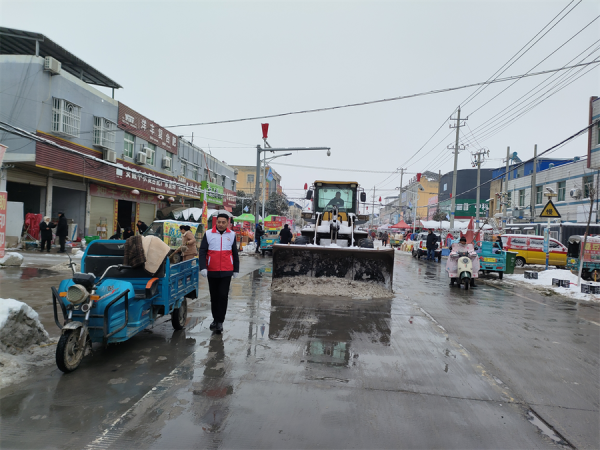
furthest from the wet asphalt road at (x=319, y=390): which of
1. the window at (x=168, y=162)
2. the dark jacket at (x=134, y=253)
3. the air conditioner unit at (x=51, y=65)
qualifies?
the window at (x=168, y=162)

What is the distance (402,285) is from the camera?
42.9 feet

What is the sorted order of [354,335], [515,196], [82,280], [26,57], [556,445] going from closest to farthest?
1. [556,445]
2. [82,280]
3. [354,335]
4. [26,57]
5. [515,196]

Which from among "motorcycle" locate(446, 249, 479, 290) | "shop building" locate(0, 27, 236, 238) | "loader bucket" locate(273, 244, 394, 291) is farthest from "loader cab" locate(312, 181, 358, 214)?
"shop building" locate(0, 27, 236, 238)

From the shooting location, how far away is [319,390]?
13.7ft

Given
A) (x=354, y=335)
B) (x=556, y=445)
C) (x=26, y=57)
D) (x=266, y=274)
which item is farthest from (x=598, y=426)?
(x=26, y=57)

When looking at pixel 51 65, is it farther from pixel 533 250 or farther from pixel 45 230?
pixel 533 250

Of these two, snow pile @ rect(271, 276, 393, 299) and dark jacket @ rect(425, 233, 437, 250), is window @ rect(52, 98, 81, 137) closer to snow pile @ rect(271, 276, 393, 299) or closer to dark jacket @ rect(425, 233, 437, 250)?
snow pile @ rect(271, 276, 393, 299)

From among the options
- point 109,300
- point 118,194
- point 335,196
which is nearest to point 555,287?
point 335,196

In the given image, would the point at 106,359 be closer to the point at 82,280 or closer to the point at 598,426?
the point at 82,280

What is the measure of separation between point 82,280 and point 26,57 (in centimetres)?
1639

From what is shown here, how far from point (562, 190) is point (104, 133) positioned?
3338cm

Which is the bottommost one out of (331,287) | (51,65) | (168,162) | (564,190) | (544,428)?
(544,428)

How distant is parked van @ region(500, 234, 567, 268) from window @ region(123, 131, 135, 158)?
22110 millimetres

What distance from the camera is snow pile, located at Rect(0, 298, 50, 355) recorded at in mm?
4797
